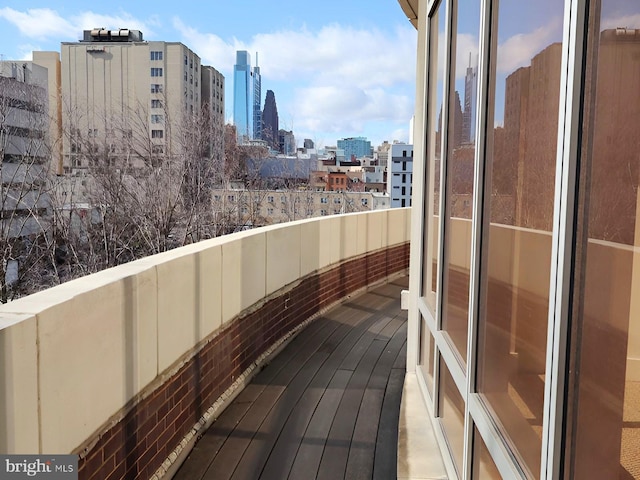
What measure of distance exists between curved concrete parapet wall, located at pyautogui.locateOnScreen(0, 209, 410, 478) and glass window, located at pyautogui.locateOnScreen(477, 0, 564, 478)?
1405 mm

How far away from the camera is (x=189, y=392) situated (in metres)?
3.17

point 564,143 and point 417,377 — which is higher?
point 564,143

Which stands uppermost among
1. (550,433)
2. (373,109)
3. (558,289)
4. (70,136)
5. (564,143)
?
(373,109)

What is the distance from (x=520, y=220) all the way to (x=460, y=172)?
1.09m

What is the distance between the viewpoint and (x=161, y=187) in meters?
20.0

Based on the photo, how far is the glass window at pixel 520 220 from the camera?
4.50 feet

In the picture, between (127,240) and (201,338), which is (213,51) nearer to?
(127,240)

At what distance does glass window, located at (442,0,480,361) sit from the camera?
241 cm

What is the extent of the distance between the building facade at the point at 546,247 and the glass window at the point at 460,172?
0.01 m

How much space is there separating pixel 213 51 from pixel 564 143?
491 feet

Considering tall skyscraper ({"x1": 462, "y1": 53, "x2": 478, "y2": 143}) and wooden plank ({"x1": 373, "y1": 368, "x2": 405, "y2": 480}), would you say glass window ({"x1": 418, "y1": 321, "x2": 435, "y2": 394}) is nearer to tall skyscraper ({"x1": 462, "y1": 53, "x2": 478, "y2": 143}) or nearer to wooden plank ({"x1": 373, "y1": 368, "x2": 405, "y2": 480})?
wooden plank ({"x1": 373, "y1": 368, "x2": 405, "y2": 480})

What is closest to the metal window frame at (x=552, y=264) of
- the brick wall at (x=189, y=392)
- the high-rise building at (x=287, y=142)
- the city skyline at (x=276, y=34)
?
the brick wall at (x=189, y=392)

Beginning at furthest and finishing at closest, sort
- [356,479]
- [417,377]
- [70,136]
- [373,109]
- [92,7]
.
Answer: [373,109], [92,7], [70,136], [417,377], [356,479]

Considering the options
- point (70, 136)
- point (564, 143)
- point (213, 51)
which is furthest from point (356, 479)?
point (213, 51)
